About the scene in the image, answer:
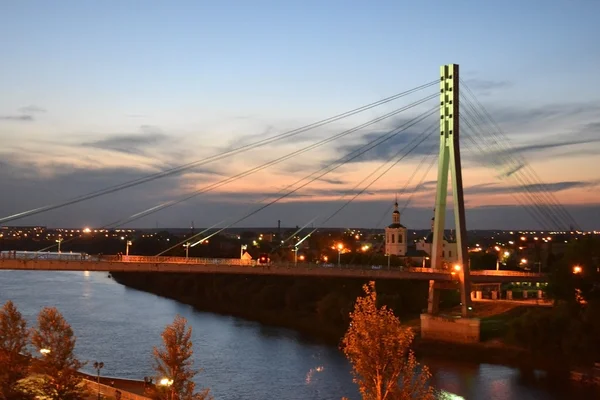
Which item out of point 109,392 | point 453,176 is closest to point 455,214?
point 453,176

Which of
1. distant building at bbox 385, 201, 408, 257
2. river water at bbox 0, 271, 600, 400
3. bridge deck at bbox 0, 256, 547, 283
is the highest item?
distant building at bbox 385, 201, 408, 257

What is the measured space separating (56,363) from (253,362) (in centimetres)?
1257

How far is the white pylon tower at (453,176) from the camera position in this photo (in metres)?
35.7

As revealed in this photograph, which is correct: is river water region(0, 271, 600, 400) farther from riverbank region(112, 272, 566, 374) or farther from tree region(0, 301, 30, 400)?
tree region(0, 301, 30, 400)

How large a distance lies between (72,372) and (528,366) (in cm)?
2074

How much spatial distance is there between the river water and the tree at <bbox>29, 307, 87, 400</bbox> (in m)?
5.91

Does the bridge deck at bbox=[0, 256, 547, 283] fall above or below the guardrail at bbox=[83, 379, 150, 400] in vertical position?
above

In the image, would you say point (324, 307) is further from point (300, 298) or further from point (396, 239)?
point (396, 239)

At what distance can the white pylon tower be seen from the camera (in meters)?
35.7

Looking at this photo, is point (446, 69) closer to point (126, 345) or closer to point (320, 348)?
point (320, 348)

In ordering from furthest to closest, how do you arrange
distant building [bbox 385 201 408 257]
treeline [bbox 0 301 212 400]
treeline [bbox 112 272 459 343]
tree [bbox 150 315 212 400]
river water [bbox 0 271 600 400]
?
distant building [bbox 385 201 408 257], treeline [bbox 112 272 459 343], river water [bbox 0 271 600 400], treeline [bbox 0 301 212 400], tree [bbox 150 315 212 400]

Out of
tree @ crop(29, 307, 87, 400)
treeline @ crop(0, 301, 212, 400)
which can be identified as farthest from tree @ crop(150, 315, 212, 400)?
tree @ crop(29, 307, 87, 400)

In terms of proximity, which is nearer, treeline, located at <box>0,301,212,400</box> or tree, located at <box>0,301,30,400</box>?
treeline, located at <box>0,301,212,400</box>

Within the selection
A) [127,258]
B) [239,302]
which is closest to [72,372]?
[127,258]
